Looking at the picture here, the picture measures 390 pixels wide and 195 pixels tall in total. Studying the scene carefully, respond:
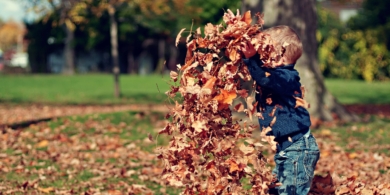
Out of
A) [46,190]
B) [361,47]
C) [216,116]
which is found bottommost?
[46,190]

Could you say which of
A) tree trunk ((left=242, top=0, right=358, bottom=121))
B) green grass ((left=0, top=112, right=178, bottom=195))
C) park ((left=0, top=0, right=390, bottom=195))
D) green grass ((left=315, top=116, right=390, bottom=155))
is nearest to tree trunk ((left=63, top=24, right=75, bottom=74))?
park ((left=0, top=0, right=390, bottom=195))

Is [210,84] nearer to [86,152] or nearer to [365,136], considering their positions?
[86,152]

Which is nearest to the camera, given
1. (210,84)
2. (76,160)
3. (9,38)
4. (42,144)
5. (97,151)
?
(210,84)

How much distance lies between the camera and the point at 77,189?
622cm

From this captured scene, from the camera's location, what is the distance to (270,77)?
3971mm

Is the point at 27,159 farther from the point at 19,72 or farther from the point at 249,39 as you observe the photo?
the point at 19,72

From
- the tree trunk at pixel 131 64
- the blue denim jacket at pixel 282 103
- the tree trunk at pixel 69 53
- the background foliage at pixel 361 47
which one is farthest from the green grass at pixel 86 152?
the tree trunk at pixel 131 64

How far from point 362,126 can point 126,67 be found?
46.2m

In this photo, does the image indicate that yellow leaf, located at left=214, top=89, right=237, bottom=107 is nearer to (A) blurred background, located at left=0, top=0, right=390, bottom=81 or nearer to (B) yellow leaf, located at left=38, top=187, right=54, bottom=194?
(B) yellow leaf, located at left=38, top=187, right=54, bottom=194

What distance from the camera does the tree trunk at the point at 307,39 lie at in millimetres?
11242

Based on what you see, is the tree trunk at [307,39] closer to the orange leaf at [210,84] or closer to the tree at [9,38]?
the orange leaf at [210,84]

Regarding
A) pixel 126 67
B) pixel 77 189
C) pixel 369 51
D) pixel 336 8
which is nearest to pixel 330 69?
pixel 369 51

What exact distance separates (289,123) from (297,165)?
0.30 m

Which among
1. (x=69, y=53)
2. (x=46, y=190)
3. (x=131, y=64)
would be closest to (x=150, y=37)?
(x=131, y=64)
